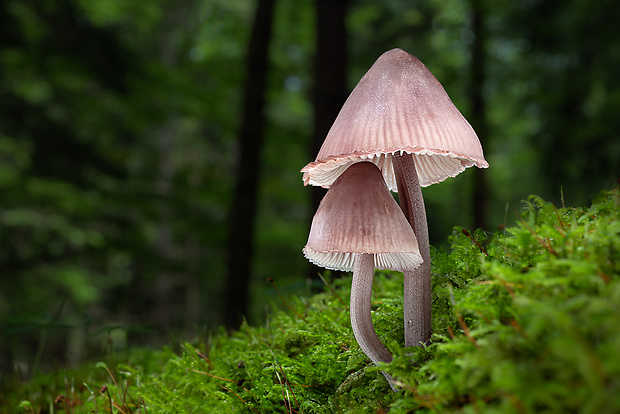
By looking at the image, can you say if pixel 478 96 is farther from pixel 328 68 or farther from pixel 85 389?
pixel 85 389

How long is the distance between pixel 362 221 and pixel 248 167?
14.1ft

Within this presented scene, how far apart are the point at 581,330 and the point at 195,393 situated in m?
1.54

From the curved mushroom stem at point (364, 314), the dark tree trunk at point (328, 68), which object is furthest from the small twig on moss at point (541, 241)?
the dark tree trunk at point (328, 68)

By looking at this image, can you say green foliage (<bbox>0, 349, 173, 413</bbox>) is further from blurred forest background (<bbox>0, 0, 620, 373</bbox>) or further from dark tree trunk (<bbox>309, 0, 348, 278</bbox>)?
dark tree trunk (<bbox>309, 0, 348, 278</bbox>)

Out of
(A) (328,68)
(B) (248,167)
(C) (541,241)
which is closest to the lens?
(C) (541,241)

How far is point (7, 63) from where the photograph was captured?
5.23 m

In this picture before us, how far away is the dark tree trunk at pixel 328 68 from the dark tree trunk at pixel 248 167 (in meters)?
1.29

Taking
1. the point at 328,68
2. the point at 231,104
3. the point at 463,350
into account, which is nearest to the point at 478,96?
the point at 328,68

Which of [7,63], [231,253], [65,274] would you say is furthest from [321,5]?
[65,274]

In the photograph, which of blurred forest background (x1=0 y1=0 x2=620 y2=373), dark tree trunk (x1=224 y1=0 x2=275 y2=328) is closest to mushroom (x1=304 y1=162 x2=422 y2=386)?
blurred forest background (x1=0 y1=0 x2=620 y2=373)

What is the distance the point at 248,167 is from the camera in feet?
18.1

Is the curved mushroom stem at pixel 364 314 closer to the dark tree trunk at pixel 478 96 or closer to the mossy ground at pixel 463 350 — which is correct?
the mossy ground at pixel 463 350

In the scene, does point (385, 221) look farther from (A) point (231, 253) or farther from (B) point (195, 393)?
(A) point (231, 253)

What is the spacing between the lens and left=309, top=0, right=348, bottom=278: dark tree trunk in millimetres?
4219
